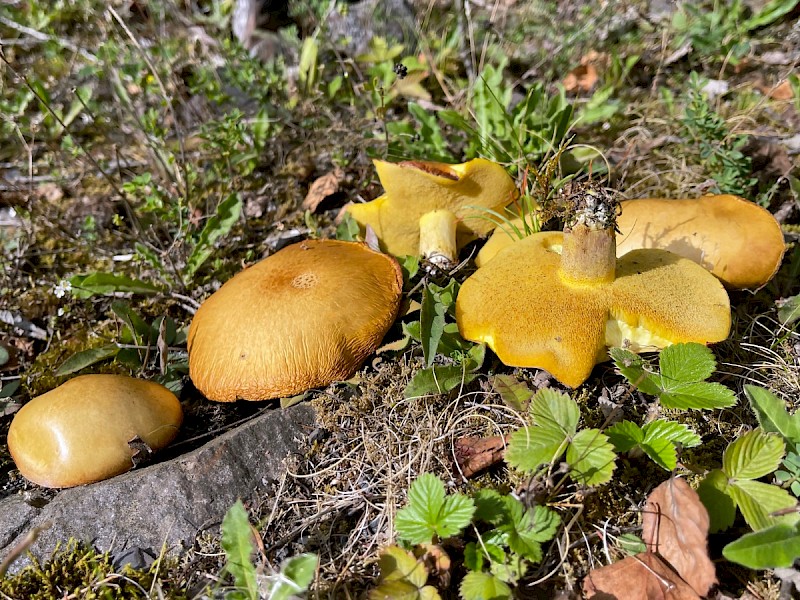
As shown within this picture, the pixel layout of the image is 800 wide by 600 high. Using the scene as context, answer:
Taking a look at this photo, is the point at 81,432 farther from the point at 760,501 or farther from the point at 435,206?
the point at 760,501

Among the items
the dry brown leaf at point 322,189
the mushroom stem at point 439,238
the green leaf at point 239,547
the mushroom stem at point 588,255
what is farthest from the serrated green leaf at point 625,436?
the dry brown leaf at point 322,189

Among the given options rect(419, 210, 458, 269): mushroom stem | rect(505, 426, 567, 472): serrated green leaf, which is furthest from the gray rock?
rect(419, 210, 458, 269): mushroom stem

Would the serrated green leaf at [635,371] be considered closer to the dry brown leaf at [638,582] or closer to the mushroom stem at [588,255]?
the mushroom stem at [588,255]

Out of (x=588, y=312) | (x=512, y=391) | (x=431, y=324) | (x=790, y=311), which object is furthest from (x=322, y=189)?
(x=790, y=311)

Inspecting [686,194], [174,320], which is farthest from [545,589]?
[686,194]

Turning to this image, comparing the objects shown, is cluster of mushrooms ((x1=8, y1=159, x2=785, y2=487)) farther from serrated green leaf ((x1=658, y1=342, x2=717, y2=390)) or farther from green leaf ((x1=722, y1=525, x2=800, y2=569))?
green leaf ((x1=722, y1=525, x2=800, y2=569))
